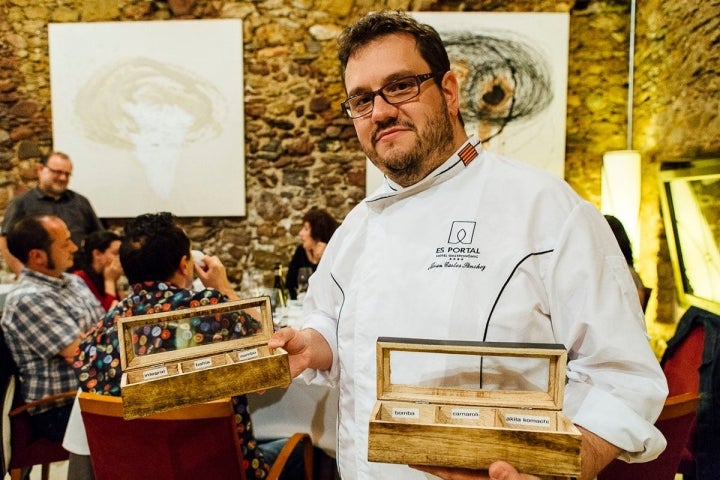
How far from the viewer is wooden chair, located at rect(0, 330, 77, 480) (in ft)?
6.80

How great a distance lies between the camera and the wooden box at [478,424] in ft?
2.48

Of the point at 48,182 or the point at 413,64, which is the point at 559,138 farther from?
the point at 48,182

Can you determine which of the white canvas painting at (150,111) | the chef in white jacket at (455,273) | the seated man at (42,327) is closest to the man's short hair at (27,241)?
the seated man at (42,327)

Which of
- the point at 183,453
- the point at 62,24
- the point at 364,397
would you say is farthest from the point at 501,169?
the point at 62,24

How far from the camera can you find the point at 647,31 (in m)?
4.35

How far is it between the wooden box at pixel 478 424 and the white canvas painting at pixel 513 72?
4.03 meters

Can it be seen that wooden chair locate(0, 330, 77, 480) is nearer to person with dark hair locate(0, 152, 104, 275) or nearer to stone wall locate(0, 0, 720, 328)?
person with dark hair locate(0, 152, 104, 275)

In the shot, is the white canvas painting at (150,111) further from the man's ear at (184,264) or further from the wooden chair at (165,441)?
the wooden chair at (165,441)

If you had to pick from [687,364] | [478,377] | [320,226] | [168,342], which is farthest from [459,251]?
[320,226]

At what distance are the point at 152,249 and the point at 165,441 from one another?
0.74 m

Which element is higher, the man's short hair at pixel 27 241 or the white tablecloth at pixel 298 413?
the man's short hair at pixel 27 241

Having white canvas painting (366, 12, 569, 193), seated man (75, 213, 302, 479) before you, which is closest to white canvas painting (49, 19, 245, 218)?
white canvas painting (366, 12, 569, 193)

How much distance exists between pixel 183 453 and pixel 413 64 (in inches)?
43.2

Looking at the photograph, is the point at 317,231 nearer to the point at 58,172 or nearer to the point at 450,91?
the point at 58,172
